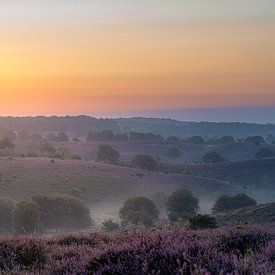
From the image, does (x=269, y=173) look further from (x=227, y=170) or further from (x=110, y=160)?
(x=110, y=160)

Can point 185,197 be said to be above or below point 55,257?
below

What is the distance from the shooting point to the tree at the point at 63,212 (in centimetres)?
6016

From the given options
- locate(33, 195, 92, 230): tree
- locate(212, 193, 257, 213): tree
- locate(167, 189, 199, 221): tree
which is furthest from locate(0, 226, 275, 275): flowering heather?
locate(212, 193, 257, 213): tree

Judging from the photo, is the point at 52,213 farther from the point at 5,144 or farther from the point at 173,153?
the point at 173,153

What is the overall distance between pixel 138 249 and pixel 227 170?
107 metres

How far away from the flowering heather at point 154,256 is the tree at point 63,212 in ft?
169

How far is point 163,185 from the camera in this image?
88750 millimetres

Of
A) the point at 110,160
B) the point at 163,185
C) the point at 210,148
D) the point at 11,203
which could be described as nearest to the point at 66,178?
the point at 163,185

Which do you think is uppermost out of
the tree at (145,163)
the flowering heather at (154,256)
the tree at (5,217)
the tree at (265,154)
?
the flowering heather at (154,256)

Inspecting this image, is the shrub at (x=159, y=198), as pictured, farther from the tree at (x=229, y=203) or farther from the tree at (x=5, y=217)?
the tree at (x=5, y=217)

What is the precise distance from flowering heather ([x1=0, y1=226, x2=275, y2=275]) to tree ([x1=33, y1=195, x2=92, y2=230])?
51662mm

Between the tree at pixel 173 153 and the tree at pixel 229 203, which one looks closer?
the tree at pixel 229 203

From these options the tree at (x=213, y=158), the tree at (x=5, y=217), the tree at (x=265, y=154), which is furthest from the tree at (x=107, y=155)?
the tree at (x=5, y=217)

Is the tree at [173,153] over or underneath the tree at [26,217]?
over
